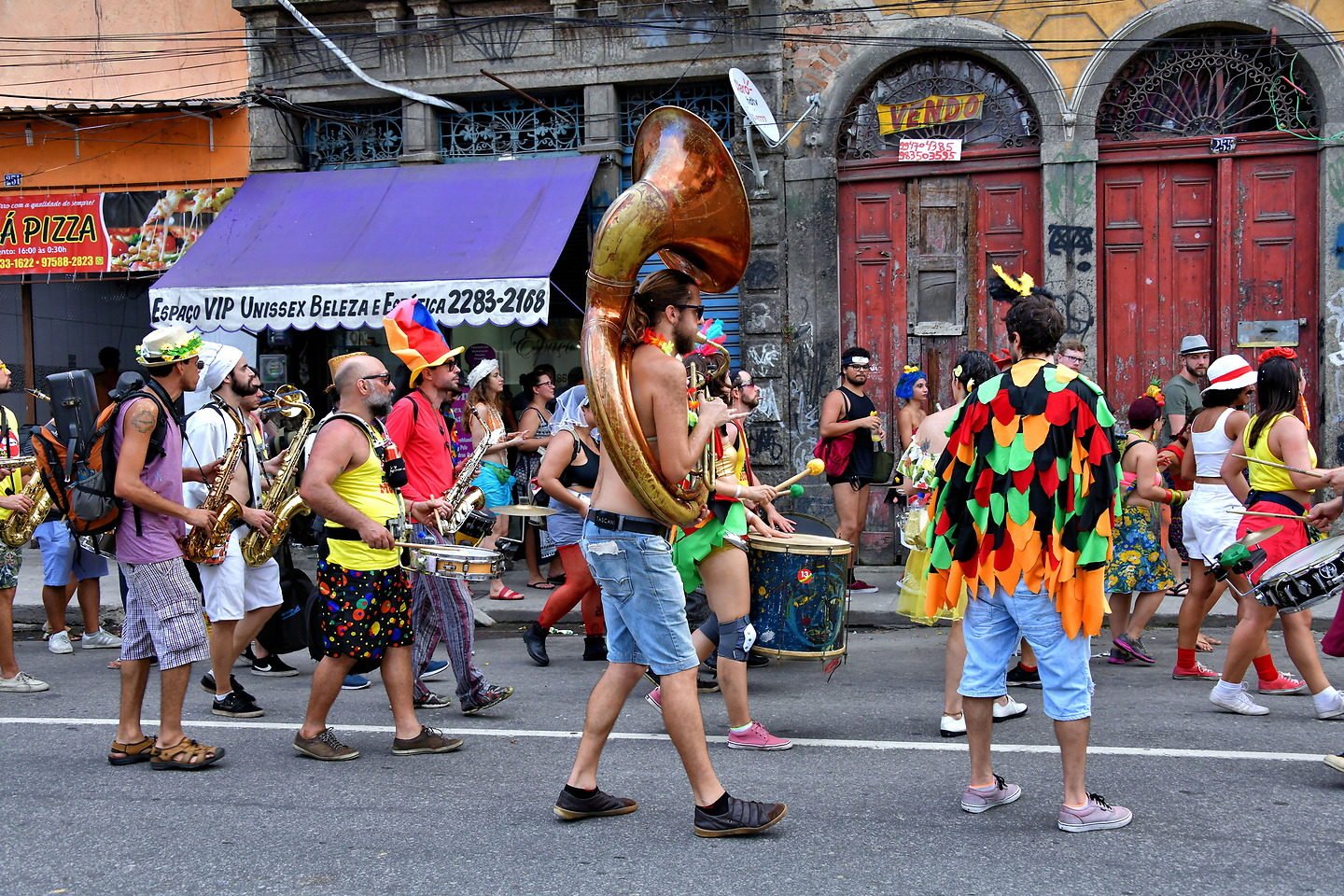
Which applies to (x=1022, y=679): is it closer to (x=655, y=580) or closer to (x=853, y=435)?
(x=655, y=580)

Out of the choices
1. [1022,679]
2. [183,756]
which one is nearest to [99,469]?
[183,756]

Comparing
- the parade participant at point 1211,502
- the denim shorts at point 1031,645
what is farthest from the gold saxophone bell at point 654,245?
the parade participant at point 1211,502

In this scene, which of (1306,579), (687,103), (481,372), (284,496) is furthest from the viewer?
(687,103)

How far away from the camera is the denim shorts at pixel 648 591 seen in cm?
458

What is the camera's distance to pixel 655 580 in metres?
4.61

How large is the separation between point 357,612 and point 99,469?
1.31 m

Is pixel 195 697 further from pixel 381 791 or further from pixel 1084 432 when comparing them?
pixel 1084 432

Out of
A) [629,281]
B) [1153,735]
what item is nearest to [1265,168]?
[1153,735]

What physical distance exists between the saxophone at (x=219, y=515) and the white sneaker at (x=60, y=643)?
283cm

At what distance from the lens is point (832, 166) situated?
12383 mm

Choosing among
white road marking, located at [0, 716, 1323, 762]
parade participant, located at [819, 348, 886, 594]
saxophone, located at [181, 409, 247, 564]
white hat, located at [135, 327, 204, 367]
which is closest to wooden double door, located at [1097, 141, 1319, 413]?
parade participant, located at [819, 348, 886, 594]

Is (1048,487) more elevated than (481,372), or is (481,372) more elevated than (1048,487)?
(481,372)

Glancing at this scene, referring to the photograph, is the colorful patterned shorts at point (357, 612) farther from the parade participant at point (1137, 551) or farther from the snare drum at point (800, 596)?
the parade participant at point (1137, 551)

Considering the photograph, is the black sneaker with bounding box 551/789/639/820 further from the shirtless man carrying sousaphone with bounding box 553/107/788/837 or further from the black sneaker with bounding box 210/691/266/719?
the black sneaker with bounding box 210/691/266/719
